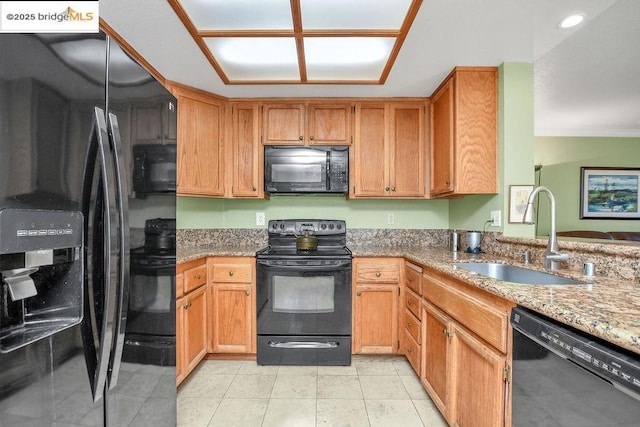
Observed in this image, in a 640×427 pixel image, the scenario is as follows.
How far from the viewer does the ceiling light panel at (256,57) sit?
172 centimetres

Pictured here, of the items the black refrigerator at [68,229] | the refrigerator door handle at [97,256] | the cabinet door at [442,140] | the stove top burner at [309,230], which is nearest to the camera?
the black refrigerator at [68,229]

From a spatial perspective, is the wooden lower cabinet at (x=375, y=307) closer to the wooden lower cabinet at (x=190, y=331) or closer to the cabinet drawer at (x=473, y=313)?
the cabinet drawer at (x=473, y=313)

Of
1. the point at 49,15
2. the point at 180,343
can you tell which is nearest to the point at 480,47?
the point at 49,15

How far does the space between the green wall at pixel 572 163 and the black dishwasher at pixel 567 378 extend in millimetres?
3875

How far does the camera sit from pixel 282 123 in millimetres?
2557

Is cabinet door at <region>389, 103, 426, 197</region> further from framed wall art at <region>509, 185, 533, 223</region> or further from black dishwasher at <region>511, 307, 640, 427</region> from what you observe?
black dishwasher at <region>511, 307, 640, 427</region>

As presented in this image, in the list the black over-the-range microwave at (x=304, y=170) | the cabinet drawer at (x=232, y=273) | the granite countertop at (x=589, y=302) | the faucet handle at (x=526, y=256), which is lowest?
the cabinet drawer at (x=232, y=273)

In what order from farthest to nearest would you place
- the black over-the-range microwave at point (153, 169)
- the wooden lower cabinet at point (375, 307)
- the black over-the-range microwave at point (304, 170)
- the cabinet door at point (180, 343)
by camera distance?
1. the black over-the-range microwave at point (304, 170)
2. the wooden lower cabinet at point (375, 307)
3. the cabinet door at point (180, 343)
4. the black over-the-range microwave at point (153, 169)

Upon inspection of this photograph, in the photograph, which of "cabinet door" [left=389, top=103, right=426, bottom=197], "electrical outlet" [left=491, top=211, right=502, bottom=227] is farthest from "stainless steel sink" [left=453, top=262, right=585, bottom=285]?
"cabinet door" [left=389, top=103, right=426, bottom=197]

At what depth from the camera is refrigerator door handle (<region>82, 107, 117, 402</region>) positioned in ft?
2.60

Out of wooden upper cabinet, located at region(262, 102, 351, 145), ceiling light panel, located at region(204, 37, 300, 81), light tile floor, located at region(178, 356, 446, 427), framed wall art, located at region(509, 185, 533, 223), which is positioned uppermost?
ceiling light panel, located at region(204, 37, 300, 81)

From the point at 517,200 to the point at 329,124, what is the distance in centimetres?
161

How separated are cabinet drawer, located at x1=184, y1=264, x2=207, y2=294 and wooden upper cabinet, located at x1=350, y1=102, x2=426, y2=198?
4.65ft

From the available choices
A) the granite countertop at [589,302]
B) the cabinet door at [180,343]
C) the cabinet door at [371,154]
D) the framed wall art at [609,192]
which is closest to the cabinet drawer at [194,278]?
the cabinet door at [180,343]
